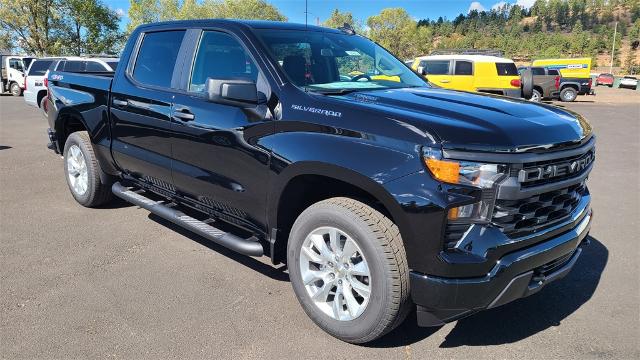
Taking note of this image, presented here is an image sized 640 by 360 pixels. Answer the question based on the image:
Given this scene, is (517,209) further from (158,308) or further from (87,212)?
(87,212)

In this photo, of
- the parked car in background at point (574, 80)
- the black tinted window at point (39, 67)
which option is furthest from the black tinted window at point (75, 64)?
the parked car in background at point (574, 80)

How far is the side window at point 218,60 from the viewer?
11.4ft

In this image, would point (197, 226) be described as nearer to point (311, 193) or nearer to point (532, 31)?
point (311, 193)

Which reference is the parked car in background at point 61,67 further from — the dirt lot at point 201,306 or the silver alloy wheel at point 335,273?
the silver alloy wheel at point 335,273

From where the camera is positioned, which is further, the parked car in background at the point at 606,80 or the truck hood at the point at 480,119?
the parked car in background at the point at 606,80

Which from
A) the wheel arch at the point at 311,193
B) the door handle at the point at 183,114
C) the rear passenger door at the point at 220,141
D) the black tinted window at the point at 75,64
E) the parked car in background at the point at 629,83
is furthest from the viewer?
the parked car in background at the point at 629,83

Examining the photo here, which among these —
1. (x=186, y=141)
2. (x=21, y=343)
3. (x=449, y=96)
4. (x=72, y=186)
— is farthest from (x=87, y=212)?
(x=449, y=96)

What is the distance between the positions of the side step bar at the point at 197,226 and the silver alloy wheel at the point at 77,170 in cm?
69

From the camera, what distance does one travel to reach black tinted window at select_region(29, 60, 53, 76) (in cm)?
1855

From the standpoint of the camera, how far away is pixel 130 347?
9.40ft

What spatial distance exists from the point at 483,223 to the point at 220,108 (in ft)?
6.36

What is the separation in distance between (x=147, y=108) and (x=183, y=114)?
57 cm

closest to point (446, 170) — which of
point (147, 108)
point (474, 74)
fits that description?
point (147, 108)

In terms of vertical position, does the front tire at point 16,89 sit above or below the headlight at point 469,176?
Result: below
